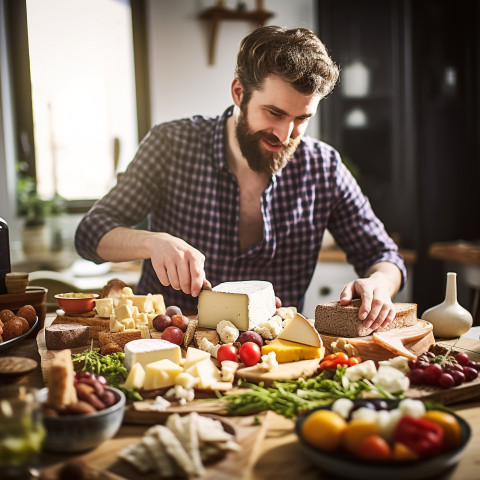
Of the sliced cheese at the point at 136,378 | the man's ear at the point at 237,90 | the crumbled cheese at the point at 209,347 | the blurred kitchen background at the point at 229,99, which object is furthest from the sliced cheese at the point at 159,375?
the blurred kitchen background at the point at 229,99

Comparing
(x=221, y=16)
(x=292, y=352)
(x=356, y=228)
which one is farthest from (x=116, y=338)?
(x=221, y=16)

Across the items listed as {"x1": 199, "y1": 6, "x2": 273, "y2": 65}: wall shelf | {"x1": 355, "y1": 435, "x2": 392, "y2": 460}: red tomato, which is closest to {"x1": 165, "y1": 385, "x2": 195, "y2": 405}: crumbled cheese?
{"x1": 355, "y1": 435, "x2": 392, "y2": 460}: red tomato

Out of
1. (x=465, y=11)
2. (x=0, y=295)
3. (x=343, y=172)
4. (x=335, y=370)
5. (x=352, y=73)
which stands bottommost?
(x=335, y=370)

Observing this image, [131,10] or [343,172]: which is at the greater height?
[131,10]

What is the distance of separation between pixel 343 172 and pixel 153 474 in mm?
1724

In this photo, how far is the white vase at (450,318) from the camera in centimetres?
175

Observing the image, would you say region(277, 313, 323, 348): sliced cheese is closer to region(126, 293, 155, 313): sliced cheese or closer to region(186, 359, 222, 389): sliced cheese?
region(186, 359, 222, 389): sliced cheese

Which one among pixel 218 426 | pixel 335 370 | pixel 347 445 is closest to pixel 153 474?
pixel 218 426

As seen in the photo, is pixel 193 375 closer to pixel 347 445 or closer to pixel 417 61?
pixel 347 445

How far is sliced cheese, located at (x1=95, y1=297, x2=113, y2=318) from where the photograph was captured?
1.73 metres

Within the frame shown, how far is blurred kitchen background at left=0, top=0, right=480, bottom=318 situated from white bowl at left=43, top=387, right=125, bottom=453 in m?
2.92

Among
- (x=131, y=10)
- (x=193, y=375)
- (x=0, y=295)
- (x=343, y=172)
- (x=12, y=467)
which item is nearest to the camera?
(x=12, y=467)

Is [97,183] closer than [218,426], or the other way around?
[218,426]

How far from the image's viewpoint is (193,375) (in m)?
1.30
